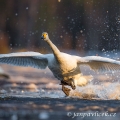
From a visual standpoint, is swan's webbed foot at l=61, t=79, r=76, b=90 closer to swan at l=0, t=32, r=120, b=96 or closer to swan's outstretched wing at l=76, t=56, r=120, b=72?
swan at l=0, t=32, r=120, b=96

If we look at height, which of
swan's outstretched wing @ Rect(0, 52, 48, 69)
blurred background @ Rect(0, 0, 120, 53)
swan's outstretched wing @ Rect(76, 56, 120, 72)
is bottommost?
swan's outstretched wing @ Rect(76, 56, 120, 72)

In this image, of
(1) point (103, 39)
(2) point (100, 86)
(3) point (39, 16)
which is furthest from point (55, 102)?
(3) point (39, 16)

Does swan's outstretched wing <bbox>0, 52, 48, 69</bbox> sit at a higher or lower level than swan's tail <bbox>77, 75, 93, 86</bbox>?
higher

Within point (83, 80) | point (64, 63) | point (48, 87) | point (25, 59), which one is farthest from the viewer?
point (48, 87)

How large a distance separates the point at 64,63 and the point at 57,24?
64.8ft

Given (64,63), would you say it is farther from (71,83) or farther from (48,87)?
(48,87)

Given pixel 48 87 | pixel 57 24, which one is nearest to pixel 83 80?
pixel 48 87

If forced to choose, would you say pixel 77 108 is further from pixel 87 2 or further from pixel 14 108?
pixel 87 2

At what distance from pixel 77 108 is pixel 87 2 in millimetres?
21512

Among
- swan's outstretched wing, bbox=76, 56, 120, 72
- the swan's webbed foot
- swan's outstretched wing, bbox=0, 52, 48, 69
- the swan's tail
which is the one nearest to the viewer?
swan's outstretched wing, bbox=76, 56, 120, 72

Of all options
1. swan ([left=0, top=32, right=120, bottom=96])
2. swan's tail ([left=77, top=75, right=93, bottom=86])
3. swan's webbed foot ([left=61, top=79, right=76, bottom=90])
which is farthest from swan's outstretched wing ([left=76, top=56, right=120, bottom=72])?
swan's webbed foot ([left=61, top=79, right=76, bottom=90])

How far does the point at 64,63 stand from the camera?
15.1 meters

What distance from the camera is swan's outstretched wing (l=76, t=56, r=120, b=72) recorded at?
15.4m

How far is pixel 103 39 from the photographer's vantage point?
1147 inches
